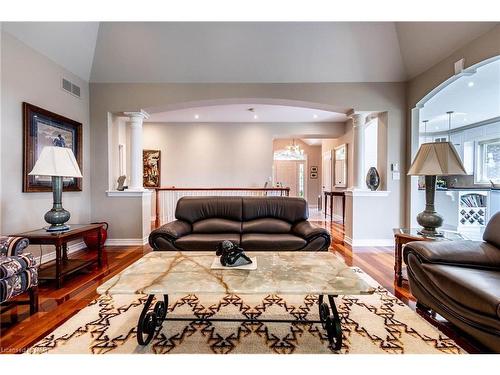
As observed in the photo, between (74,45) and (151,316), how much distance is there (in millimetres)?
4022

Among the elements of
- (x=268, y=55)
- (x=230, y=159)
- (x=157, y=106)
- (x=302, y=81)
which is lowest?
(x=230, y=159)

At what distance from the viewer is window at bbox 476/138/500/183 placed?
6605 mm

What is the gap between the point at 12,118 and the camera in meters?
2.92

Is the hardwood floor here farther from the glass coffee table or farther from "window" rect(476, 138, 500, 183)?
"window" rect(476, 138, 500, 183)

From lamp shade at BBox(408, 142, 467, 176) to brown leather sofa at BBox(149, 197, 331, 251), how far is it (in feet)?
4.02

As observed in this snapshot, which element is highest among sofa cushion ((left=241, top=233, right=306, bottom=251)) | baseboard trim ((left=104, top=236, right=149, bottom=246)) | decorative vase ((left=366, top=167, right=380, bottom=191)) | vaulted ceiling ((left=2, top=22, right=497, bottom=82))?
vaulted ceiling ((left=2, top=22, right=497, bottom=82))

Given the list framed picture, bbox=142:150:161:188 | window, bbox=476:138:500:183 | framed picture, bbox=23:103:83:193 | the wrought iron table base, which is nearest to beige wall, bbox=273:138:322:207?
window, bbox=476:138:500:183

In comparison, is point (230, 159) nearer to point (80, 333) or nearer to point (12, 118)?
point (12, 118)

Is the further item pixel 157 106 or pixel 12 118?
pixel 157 106

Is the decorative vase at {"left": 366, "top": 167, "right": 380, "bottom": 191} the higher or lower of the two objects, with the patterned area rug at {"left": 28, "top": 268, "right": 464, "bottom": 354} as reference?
higher

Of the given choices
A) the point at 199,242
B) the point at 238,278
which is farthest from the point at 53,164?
the point at 238,278

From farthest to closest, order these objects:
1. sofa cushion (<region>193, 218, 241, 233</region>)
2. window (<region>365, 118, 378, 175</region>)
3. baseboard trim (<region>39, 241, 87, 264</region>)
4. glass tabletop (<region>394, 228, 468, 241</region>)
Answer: window (<region>365, 118, 378, 175</region>), baseboard trim (<region>39, 241, 87, 264</region>), sofa cushion (<region>193, 218, 241, 233</region>), glass tabletop (<region>394, 228, 468, 241</region>)

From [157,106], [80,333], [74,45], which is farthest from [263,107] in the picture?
[80,333]

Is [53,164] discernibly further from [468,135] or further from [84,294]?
[468,135]
